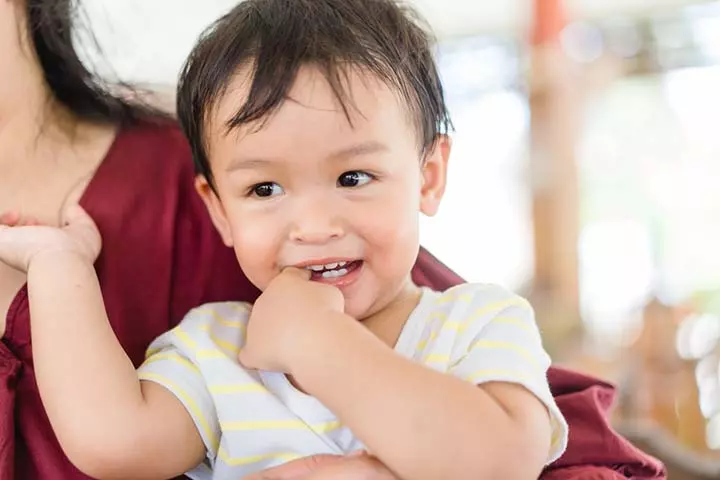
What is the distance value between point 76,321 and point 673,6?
12.3ft

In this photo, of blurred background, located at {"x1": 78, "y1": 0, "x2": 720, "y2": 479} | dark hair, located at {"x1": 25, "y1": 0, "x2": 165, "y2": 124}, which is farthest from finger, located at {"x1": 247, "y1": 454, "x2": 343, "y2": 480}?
blurred background, located at {"x1": 78, "y1": 0, "x2": 720, "y2": 479}

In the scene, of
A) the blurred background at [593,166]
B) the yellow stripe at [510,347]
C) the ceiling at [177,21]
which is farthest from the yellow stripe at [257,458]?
the blurred background at [593,166]

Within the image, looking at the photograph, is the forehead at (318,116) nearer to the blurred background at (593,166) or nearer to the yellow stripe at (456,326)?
the yellow stripe at (456,326)

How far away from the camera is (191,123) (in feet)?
3.36

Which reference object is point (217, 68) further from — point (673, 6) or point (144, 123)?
point (673, 6)

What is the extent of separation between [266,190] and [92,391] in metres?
0.26

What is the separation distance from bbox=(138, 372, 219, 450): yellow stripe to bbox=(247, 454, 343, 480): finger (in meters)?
0.08

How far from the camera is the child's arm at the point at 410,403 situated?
0.77 metres

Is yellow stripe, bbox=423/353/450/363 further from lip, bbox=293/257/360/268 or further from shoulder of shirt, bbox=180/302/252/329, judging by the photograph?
shoulder of shirt, bbox=180/302/252/329

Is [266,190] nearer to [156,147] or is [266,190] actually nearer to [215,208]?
[215,208]

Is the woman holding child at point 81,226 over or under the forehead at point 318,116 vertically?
under

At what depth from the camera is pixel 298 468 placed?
0.89 metres

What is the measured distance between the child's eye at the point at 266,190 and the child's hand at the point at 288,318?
8 cm

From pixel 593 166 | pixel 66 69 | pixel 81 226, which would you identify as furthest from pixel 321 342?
pixel 593 166
